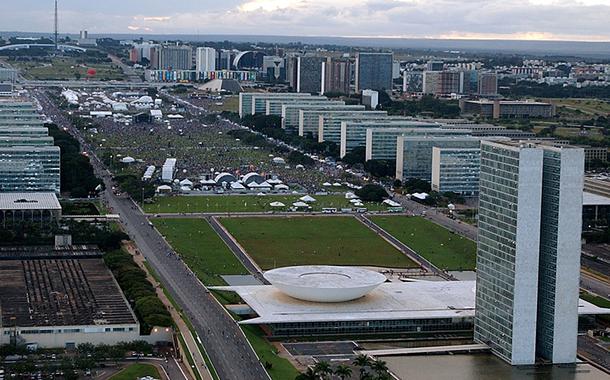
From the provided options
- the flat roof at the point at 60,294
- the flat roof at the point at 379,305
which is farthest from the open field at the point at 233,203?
the flat roof at the point at 379,305

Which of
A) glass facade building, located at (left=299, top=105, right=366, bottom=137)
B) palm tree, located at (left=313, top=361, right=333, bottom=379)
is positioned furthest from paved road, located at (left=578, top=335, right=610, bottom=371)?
glass facade building, located at (left=299, top=105, right=366, bottom=137)

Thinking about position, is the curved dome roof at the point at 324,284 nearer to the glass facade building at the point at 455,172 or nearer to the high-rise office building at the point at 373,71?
the glass facade building at the point at 455,172

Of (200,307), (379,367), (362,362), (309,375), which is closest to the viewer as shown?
(309,375)

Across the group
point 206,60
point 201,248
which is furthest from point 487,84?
point 201,248

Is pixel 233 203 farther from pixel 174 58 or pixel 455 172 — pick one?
pixel 174 58

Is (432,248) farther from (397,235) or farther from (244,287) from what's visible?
(244,287)

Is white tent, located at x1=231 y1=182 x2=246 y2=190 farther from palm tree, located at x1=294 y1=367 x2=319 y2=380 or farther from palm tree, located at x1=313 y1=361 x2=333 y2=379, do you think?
palm tree, located at x1=294 y1=367 x2=319 y2=380
